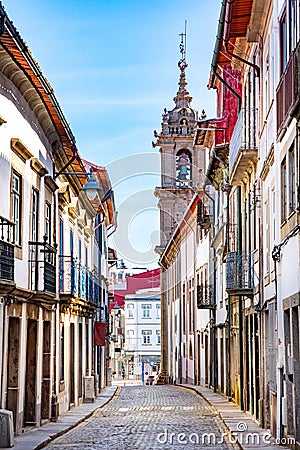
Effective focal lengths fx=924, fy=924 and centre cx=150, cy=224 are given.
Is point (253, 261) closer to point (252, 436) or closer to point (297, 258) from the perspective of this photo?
point (252, 436)

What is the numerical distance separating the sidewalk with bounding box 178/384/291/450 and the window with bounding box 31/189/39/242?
5800mm

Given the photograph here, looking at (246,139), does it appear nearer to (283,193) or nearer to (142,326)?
(283,193)

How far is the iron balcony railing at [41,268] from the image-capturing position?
747 inches

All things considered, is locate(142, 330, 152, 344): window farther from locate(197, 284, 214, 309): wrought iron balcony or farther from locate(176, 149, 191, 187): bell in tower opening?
locate(197, 284, 214, 309): wrought iron balcony

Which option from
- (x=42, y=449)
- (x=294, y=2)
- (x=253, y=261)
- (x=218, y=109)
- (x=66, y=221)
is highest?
(x=218, y=109)

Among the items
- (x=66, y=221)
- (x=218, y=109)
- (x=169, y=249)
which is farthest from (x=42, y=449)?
(x=169, y=249)

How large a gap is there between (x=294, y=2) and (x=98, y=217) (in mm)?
23616

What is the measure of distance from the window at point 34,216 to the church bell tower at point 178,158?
3270 centimetres

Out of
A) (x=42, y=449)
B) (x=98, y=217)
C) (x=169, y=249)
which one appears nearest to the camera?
(x=42, y=449)

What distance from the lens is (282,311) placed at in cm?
1564

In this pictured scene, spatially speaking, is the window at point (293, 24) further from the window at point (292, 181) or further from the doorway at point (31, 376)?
the doorway at point (31, 376)

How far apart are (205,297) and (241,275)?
46.7 feet
